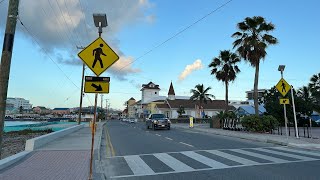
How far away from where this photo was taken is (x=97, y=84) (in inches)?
307

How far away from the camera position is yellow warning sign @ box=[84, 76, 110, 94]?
7695 mm

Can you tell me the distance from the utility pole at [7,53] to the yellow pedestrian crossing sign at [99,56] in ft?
10.0

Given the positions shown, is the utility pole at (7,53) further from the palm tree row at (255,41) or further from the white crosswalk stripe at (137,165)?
the palm tree row at (255,41)

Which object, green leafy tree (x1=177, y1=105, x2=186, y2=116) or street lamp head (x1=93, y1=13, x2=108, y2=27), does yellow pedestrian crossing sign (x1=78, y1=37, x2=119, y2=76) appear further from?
green leafy tree (x1=177, y1=105, x2=186, y2=116)

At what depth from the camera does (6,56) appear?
30.3 feet

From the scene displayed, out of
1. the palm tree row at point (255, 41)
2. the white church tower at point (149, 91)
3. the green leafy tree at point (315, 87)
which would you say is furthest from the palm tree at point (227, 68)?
the white church tower at point (149, 91)

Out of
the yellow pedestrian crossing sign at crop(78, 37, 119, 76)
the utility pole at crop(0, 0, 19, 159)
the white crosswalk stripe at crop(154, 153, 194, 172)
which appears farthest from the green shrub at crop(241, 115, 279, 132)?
the utility pole at crop(0, 0, 19, 159)

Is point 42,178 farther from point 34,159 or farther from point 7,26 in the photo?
point 7,26

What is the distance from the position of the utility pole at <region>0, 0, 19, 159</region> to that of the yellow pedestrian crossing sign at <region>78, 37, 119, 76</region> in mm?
3055

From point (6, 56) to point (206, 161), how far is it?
742cm

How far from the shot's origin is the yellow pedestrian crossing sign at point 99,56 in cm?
783

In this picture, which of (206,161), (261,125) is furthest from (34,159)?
(261,125)

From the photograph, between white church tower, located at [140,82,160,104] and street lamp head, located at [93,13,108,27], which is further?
white church tower, located at [140,82,160,104]

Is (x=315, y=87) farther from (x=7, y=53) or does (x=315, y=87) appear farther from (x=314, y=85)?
(x=7, y=53)
